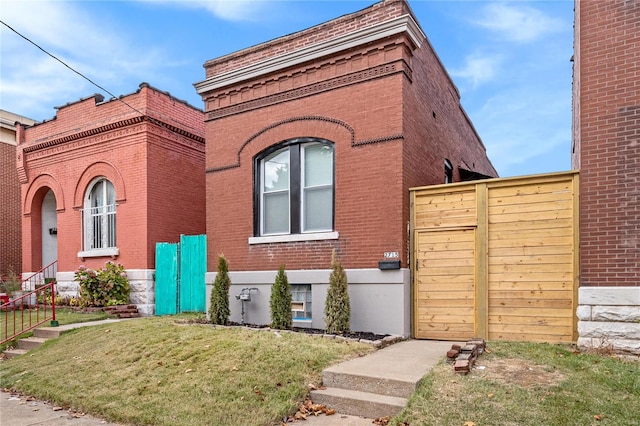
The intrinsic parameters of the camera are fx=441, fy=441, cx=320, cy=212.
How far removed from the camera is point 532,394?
4.65m

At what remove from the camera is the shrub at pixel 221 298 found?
899 centimetres

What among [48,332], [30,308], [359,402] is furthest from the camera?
[30,308]

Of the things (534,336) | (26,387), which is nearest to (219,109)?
(26,387)

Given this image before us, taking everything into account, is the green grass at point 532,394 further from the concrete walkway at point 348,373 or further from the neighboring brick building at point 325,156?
the neighboring brick building at point 325,156

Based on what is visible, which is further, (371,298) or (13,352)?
(13,352)

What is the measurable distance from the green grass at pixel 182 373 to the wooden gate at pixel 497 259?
1924mm

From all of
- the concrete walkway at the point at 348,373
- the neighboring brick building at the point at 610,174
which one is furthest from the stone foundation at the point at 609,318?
the concrete walkway at the point at 348,373

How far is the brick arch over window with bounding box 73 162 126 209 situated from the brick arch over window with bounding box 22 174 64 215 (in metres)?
0.77

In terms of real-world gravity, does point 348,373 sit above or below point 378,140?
below

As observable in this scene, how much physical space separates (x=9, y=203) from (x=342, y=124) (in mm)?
15603

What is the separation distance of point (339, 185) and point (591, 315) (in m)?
4.72

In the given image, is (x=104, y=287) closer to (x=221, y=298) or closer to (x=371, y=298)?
(x=221, y=298)

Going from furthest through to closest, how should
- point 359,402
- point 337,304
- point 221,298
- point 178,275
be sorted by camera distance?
point 178,275 < point 221,298 < point 337,304 < point 359,402

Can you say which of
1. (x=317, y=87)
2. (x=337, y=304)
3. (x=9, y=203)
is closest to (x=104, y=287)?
(x=337, y=304)
